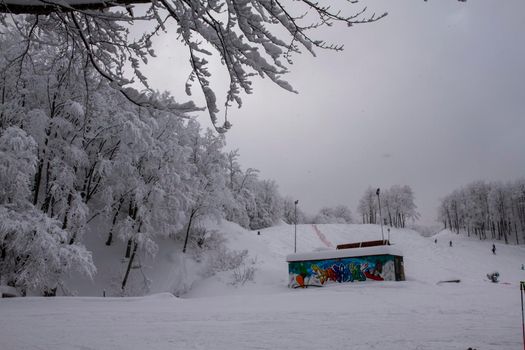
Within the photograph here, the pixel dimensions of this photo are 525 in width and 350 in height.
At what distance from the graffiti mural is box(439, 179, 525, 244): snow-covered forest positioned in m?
62.2

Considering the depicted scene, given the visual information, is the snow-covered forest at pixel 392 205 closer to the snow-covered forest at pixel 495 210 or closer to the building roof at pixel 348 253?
the snow-covered forest at pixel 495 210

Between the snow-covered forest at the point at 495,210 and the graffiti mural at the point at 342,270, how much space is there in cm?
6223

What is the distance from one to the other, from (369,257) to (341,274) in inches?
84.9

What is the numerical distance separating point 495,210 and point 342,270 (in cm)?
6738

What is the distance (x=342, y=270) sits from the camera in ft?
82.7

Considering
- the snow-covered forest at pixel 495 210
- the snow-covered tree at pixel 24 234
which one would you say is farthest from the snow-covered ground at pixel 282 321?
the snow-covered forest at pixel 495 210

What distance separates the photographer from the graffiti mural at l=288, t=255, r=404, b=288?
78.7ft

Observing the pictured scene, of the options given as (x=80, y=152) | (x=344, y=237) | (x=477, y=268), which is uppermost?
(x=80, y=152)

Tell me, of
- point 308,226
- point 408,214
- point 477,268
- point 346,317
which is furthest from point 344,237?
point 346,317

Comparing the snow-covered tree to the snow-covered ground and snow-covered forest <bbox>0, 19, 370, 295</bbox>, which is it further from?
the snow-covered ground

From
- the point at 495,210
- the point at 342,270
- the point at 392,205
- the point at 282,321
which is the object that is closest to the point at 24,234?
the point at 282,321

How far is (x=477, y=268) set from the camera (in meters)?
42.4

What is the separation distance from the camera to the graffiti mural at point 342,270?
24.0 meters

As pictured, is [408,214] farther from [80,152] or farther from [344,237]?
[80,152]
